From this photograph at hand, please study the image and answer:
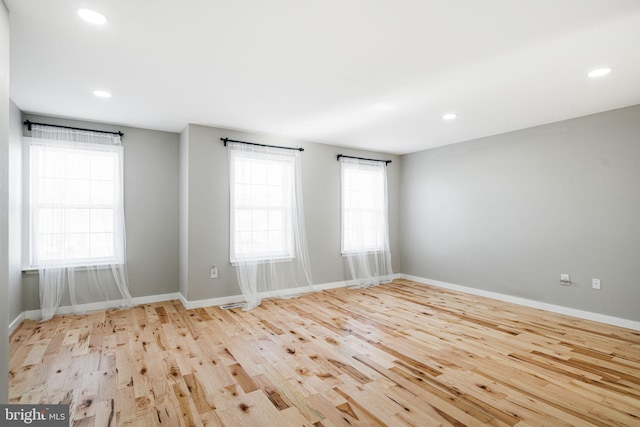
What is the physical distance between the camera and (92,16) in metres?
2.02

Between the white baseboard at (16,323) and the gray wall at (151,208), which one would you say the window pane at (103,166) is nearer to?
the gray wall at (151,208)

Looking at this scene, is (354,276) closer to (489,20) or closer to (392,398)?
(392,398)

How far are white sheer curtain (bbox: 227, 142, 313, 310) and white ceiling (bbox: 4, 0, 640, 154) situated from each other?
82 cm

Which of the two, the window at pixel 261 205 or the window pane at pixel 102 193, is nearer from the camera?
the window pane at pixel 102 193

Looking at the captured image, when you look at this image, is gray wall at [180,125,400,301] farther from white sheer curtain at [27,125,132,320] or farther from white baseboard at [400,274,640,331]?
white baseboard at [400,274,640,331]

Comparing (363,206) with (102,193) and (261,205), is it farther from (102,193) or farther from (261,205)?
Result: (102,193)

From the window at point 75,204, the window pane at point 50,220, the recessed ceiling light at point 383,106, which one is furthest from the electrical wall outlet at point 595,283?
the window pane at point 50,220

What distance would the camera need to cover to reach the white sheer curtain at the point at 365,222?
18.8ft

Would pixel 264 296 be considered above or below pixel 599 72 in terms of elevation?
below

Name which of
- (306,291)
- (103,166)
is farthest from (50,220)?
(306,291)

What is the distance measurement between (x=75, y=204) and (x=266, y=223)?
2442 millimetres

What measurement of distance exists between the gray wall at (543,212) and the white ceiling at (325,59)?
0.46 metres

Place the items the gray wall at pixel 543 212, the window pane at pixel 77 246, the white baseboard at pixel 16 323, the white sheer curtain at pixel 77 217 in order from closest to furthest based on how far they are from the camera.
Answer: the white baseboard at pixel 16 323 < the gray wall at pixel 543 212 < the white sheer curtain at pixel 77 217 < the window pane at pixel 77 246

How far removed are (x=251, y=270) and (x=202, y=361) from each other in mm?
1889
